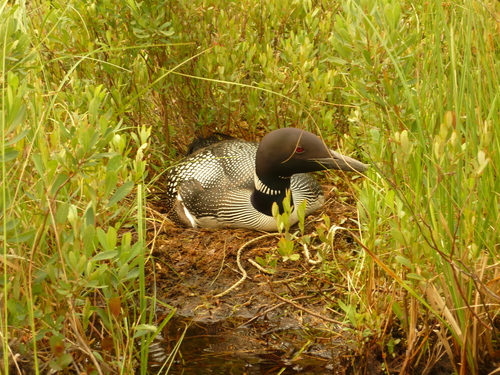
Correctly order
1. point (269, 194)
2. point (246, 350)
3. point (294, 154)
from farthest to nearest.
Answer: point (269, 194) → point (294, 154) → point (246, 350)

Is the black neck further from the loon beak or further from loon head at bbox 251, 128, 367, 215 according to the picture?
the loon beak

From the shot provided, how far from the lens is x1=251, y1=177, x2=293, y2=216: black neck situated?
14.8ft

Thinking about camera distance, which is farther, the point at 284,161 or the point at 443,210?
the point at 284,161

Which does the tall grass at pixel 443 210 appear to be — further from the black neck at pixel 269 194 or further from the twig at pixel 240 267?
the black neck at pixel 269 194

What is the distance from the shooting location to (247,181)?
477cm

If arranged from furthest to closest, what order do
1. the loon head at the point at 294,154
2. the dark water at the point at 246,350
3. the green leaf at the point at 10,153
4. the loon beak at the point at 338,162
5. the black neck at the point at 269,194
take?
the black neck at the point at 269,194, the loon head at the point at 294,154, the loon beak at the point at 338,162, the dark water at the point at 246,350, the green leaf at the point at 10,153

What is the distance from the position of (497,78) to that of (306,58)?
6.07ft

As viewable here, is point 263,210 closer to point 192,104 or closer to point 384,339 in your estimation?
point 192,104

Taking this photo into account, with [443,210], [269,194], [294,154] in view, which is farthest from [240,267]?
[443,210]

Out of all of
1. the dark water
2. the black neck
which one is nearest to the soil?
the dark water

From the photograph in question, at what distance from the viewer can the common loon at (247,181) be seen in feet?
13.7

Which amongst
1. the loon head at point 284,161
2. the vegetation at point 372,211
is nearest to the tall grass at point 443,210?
the vegetation at point 372,211

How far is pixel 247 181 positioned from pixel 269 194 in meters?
0.28

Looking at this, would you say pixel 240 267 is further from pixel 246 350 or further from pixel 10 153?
pixel 10 153
